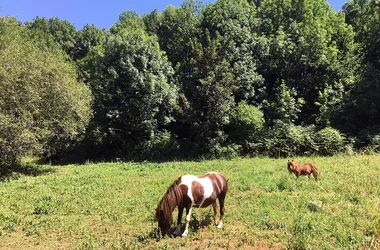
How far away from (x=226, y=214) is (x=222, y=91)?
14319mm

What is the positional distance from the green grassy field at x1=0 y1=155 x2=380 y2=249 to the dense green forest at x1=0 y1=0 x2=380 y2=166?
24.0ft

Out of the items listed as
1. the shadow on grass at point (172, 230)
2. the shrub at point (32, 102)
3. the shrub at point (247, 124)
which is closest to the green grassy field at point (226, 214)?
the shadow on grass at point (172, 230)

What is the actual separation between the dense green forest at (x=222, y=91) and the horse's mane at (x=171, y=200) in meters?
12.4

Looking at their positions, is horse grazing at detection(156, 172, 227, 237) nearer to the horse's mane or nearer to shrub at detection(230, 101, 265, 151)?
the horse's mane

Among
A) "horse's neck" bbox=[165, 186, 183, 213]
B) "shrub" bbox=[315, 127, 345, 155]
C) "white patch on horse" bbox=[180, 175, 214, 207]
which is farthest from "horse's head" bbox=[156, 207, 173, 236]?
"shrub" bbox=[315, 127, 345, 155]

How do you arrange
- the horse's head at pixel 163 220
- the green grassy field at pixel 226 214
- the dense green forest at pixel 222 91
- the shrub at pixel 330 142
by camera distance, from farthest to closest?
the shrub at pixel 330 142, the dense green forest at pixel 222 91, the horse's head at pixel 163 220, the green grassy field at pixel 226 214

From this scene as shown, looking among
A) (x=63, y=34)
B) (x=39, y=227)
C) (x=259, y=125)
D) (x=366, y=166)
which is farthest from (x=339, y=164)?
(x=63, y=34)

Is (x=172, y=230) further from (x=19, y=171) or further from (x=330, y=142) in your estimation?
(x=330, y=142)

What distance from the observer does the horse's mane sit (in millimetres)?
6840

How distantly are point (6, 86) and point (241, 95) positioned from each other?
16.7m

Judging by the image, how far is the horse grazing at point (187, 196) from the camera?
22.5 feet

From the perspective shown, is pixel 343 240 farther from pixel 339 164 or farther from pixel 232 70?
pixel 232 70

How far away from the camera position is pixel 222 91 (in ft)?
71.4

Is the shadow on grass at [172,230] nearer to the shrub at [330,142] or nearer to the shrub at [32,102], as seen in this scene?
the shrub at [32,102]
